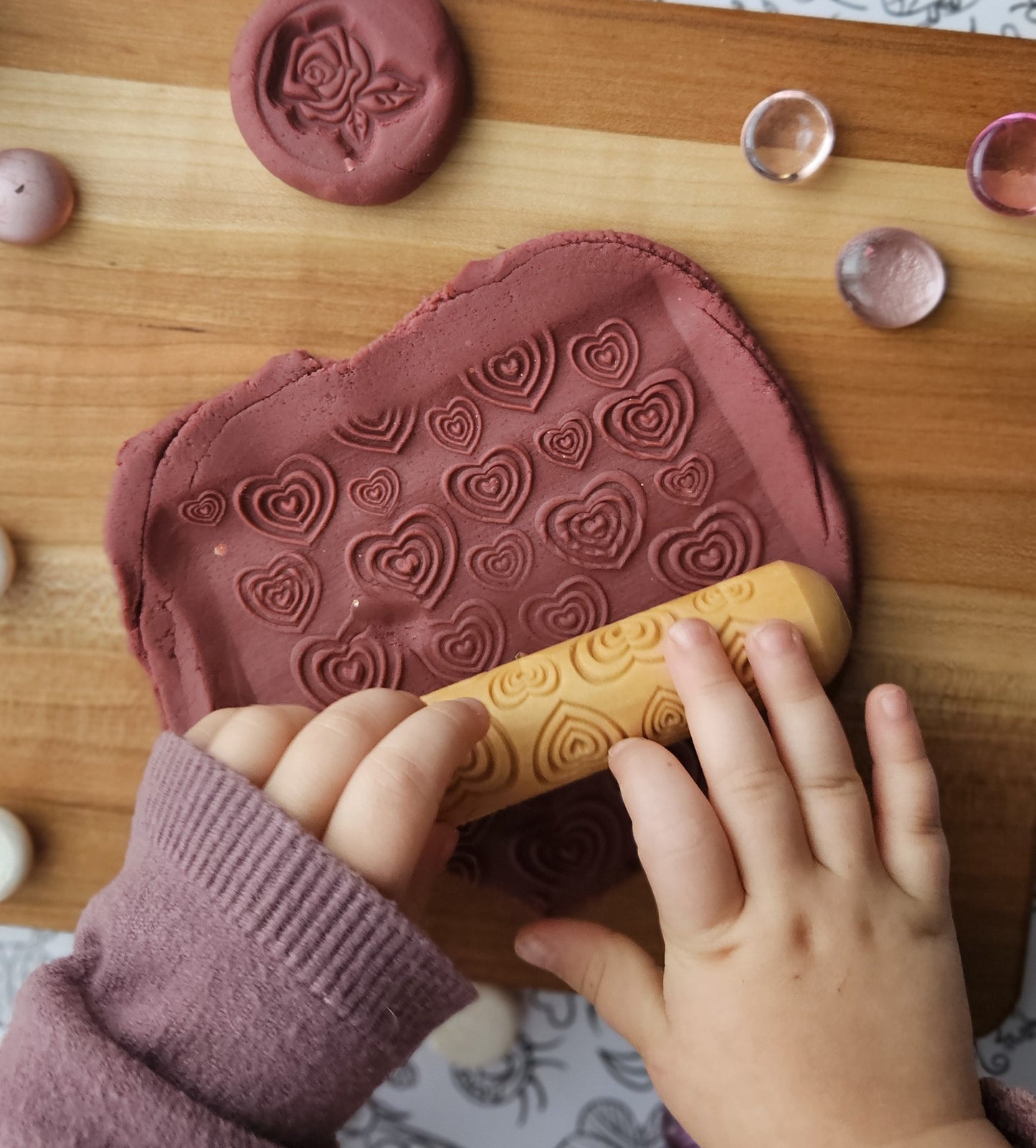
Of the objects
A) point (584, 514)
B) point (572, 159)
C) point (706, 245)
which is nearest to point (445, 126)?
point (572, 159)

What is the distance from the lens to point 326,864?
0.67 meters

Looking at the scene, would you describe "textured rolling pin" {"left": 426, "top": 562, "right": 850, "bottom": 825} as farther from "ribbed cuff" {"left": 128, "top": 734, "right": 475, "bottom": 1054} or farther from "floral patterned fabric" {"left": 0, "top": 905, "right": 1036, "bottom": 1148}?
"floral patterned fabric" {"left": 0, "top": 905, "right": 1036, "bottom": 1148}

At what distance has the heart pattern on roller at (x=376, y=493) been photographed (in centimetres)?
91

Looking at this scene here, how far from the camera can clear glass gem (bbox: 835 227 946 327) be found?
2.99 feet

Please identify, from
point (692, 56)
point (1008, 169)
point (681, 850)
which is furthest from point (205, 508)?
point (1008, 169)

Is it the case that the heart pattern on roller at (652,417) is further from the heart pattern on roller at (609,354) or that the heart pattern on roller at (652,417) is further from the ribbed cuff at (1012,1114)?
the ribbed cuff at (1012,1114)

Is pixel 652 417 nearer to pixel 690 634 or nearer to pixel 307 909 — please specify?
pixel 690 634

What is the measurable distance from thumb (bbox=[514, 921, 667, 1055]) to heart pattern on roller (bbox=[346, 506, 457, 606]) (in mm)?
314

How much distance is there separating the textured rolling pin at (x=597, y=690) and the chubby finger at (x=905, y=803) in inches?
2.5

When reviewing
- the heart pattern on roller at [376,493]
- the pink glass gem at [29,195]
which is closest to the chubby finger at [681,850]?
the heart pattern on roller at [376,493]

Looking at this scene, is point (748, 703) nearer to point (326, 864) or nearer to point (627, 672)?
point (627, 672)

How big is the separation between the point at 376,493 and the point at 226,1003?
1.46 feet

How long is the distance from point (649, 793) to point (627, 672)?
0.10m

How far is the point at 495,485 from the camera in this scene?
91 centimetres
